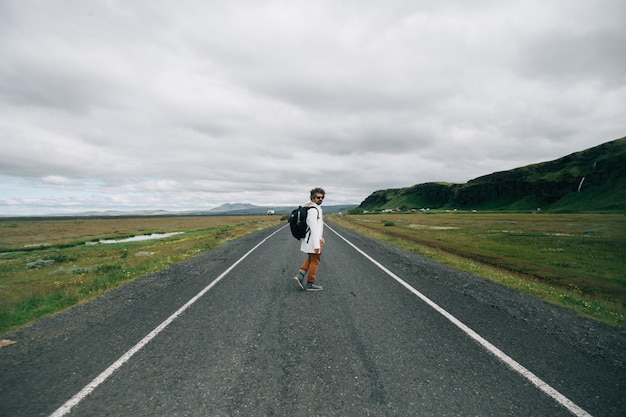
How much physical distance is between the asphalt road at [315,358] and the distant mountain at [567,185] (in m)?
137

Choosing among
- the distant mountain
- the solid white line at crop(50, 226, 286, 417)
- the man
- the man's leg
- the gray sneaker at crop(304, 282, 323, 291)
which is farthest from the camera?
the distant mountain

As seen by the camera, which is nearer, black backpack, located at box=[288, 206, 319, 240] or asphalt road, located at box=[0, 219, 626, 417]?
asphalt road, located at box=[0, 219, 626, 417]

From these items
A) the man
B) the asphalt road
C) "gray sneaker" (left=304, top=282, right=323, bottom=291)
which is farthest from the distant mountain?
the man

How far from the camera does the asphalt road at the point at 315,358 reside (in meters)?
3.37

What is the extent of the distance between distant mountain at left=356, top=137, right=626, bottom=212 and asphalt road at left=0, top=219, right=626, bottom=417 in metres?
137

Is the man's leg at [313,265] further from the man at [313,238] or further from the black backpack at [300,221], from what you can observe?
the black backpack at [300,221]

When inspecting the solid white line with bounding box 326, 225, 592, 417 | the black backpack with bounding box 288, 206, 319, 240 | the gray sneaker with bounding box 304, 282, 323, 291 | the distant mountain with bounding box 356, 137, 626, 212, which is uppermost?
the distant mountain with bounding box 356, 137, 626, 212

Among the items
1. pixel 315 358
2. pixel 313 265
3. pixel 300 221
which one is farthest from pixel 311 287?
pixel 315 358

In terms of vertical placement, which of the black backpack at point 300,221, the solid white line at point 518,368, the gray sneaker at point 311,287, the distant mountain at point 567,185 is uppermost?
the distant mountain at point 567,185

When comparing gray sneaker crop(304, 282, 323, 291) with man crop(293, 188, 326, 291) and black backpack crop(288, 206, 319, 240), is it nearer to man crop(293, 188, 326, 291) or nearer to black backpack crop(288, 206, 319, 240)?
man crop(293, 188, 326, 291)

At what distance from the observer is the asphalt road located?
133 inches

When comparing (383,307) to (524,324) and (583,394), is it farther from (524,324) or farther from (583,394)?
(583,394)

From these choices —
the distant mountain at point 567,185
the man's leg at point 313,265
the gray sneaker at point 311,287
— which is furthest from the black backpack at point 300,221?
the distant mountain at point 567,185

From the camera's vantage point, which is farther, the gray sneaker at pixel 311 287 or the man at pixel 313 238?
the gray sneaker at pixel 311 287
